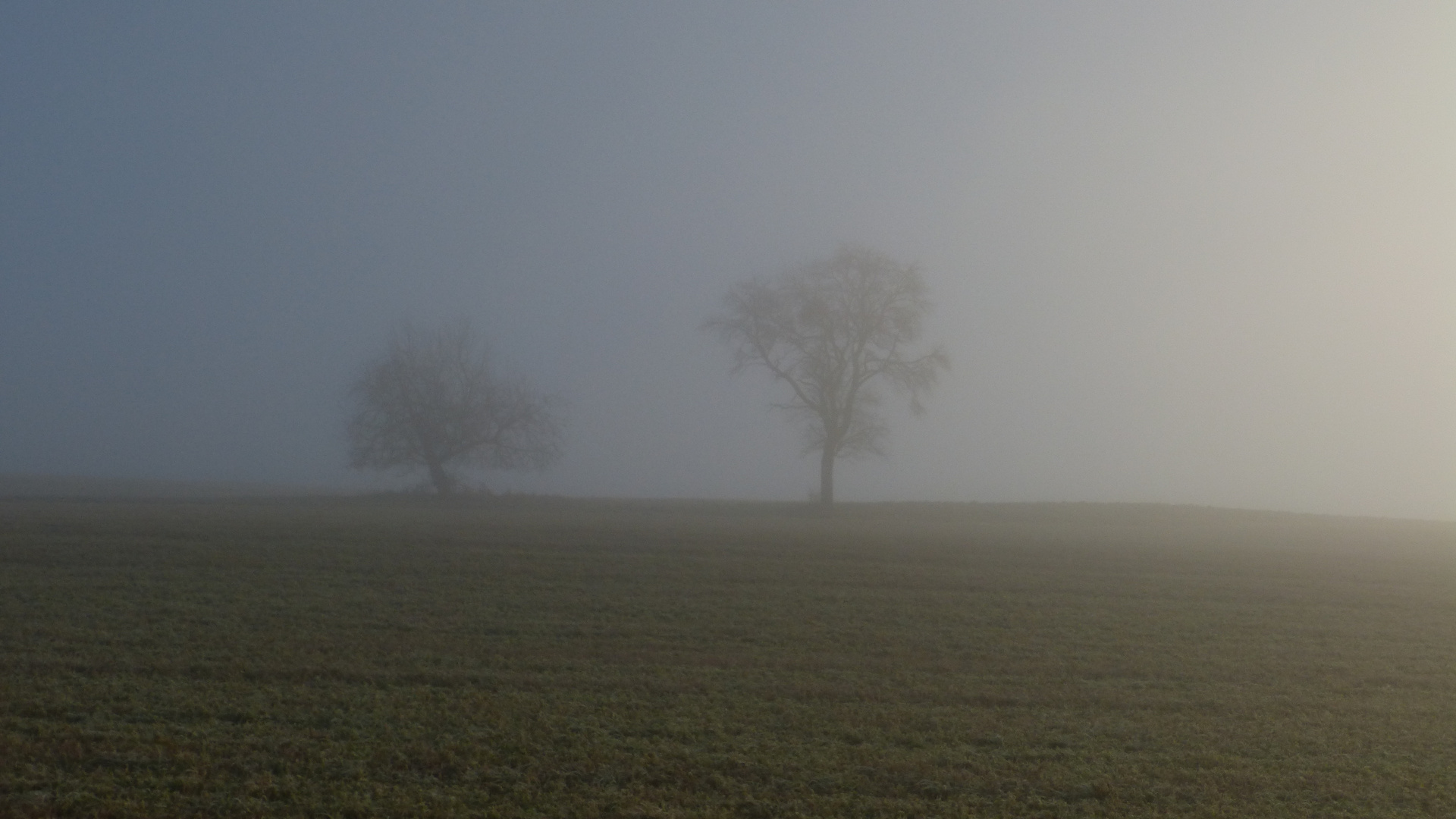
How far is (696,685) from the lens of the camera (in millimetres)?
10344

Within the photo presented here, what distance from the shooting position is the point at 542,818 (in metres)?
6.73

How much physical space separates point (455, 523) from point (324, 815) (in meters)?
23.3

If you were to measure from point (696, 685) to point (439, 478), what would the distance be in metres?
36.4

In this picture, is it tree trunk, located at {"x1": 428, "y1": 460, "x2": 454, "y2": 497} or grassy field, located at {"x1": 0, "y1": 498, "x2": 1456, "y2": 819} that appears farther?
tree trunk, located at {"x1": 428, "y1": 460, "x2": 454, "y2": 497}

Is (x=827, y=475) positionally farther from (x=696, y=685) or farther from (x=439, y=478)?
(x=696, y=685)

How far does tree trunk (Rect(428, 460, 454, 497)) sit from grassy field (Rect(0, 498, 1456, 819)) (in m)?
22.7

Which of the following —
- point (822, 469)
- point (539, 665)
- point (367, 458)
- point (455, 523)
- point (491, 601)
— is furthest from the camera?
point (367, 458)

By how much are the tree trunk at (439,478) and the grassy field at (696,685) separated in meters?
22.7

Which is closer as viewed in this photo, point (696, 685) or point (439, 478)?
point (696, 685)

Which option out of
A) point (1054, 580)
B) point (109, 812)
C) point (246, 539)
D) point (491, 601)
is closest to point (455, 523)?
point (246, 539)

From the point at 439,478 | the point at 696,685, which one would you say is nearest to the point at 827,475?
the point at 439,478

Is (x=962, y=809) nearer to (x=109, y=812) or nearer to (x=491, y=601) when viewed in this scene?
(x=109, y=812)

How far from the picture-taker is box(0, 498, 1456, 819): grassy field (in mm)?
7387

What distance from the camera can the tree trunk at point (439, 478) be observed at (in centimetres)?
4456
